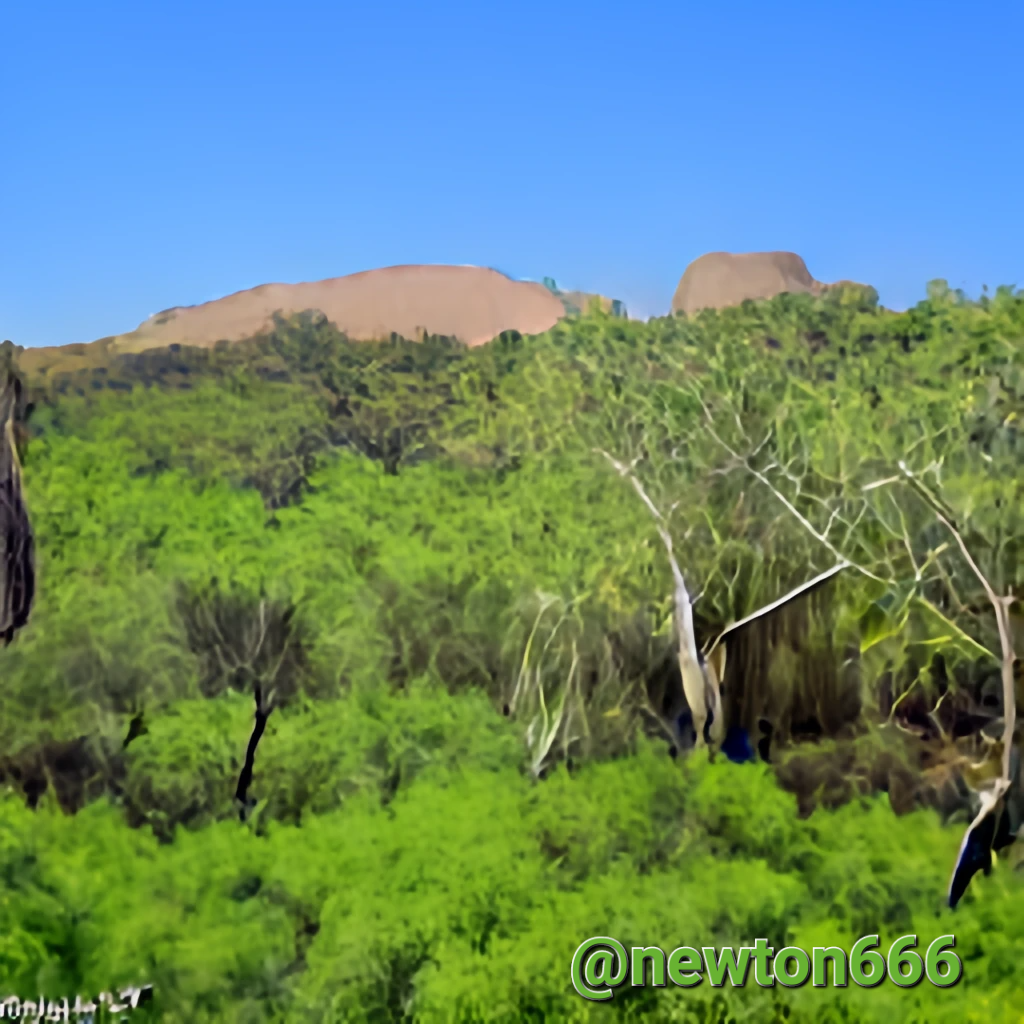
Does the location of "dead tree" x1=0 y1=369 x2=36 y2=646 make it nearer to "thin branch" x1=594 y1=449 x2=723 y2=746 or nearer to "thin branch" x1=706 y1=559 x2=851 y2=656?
"thin branch" x1=594 y1=449 x2=723 y2=746

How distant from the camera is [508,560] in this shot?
8.92ft

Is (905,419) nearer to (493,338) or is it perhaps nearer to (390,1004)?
(493,338)

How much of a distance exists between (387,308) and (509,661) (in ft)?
3.47

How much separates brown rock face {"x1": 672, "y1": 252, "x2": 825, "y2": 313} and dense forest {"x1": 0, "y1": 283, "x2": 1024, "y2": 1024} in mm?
46

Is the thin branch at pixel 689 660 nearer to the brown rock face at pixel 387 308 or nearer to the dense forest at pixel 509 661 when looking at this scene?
the dense forest at pixel 509 661

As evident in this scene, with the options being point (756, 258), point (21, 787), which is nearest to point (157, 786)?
point (21, 787)

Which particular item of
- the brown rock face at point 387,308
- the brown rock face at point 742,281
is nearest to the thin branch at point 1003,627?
the brown rock face at point 742,281

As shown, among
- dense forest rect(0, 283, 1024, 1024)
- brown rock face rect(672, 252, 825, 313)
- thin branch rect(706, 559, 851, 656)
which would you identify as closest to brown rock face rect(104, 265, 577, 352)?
dense forest rect(0, 283, 1024, 1024)

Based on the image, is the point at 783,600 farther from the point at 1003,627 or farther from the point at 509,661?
the point at 509,661

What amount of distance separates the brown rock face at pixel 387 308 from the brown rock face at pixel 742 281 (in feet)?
1.18

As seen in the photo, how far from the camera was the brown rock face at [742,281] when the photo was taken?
2.60 meters

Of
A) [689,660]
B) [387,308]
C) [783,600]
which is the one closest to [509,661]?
[689,660]

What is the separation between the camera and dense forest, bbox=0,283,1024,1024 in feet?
8.00

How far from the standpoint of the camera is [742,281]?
103 inches
